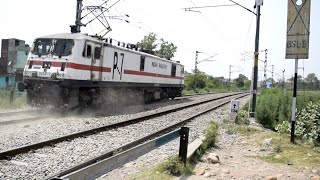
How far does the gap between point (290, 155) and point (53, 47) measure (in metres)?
10.5

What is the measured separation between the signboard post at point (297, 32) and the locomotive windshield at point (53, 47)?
336 inches

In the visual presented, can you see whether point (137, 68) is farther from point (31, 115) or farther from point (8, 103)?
point (31, 115)

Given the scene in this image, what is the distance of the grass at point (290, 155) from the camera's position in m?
7.64

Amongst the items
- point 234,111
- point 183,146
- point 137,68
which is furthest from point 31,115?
point 183,146

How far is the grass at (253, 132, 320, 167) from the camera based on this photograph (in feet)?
25.1

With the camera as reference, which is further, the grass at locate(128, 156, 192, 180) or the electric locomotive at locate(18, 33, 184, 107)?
the electric locomotive at locate(18, 33, 184, 107)

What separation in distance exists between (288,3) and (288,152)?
4.43 meters

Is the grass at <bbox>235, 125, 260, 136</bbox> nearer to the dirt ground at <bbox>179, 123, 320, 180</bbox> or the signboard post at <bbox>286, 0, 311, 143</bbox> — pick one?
the signboard post at <bbox>286, 0, 311, 143</bbox>

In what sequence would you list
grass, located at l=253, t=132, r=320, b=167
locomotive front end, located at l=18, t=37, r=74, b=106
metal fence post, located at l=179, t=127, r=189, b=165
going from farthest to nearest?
locomotive front end, located at l=18, t=37, r=74, b=106 < grass, located at l=253, t=132, r=320, b=167 < metal fence post, located at l=179, t=127, r=189, b=165

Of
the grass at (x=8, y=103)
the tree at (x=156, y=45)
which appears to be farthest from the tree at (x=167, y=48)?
the grass at (x=8, y=103)

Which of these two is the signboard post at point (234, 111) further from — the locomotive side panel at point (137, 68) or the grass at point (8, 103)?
the grass at point (8, 103)

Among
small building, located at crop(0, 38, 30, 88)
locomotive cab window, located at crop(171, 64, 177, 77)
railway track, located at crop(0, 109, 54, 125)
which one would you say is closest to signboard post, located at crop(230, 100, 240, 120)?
railway track, located at crop(0, 109, 54, 125)

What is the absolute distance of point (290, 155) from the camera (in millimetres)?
8336

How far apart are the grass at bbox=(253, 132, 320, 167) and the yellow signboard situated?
8.46ft
